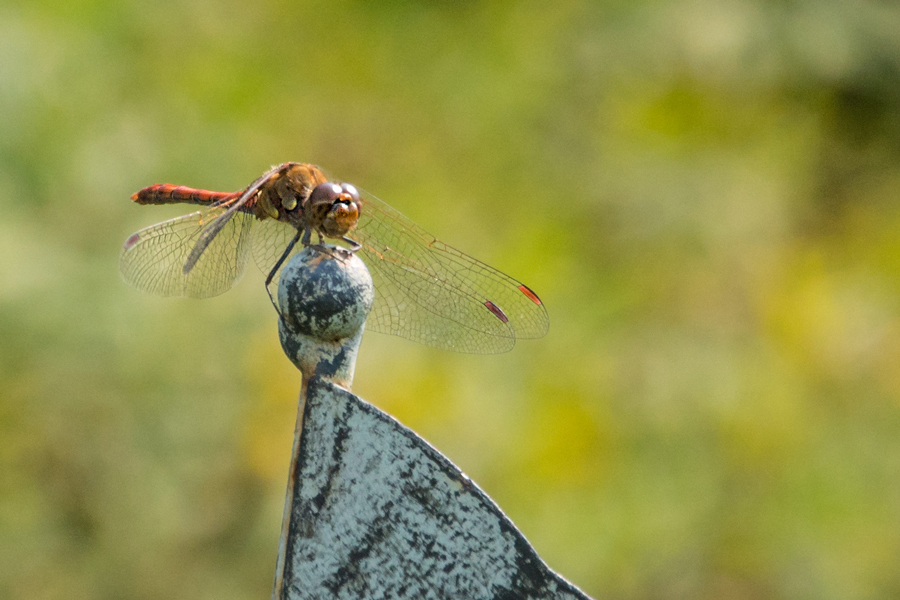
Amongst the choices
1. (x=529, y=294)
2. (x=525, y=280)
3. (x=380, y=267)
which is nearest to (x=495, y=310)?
(x=529, y=294)

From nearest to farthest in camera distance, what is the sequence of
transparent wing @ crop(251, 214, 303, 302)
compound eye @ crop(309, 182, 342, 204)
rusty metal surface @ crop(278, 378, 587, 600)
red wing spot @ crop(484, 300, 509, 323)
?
1. rusty metal surface @ crop(278, 378, 587, 600)
2. compound eye @ crop(309, 182, 342, 204)
3. red wing spot @ crop(484, 300, 509, 323)
4. transparent wing @ crop(251, 214, 303, 302)

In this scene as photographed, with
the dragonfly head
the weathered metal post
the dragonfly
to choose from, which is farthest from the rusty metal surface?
the dragonfly

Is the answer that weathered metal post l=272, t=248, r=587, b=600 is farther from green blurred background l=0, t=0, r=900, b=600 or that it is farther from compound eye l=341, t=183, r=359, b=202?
green blurred background l=0, t=0, r=900, b=600

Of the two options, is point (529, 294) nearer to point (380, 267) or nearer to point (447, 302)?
point (447, 302)

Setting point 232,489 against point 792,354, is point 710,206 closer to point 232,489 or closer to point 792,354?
point 792,354

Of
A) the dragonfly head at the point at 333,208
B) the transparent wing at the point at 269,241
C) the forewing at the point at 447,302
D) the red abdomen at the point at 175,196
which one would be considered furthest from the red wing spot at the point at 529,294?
the red abdomen at the point at 175,196

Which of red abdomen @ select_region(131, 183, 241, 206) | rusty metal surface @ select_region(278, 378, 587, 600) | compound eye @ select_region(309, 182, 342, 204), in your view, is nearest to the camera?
rusty metal surface @ select_region(278, 378, 587, 600)

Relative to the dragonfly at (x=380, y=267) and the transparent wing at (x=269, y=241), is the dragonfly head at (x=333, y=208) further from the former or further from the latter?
the transparent wing at (x=269, y=241)

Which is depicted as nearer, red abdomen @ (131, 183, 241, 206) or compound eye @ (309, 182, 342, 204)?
compound eye @ (309, 182, 342, 204)
